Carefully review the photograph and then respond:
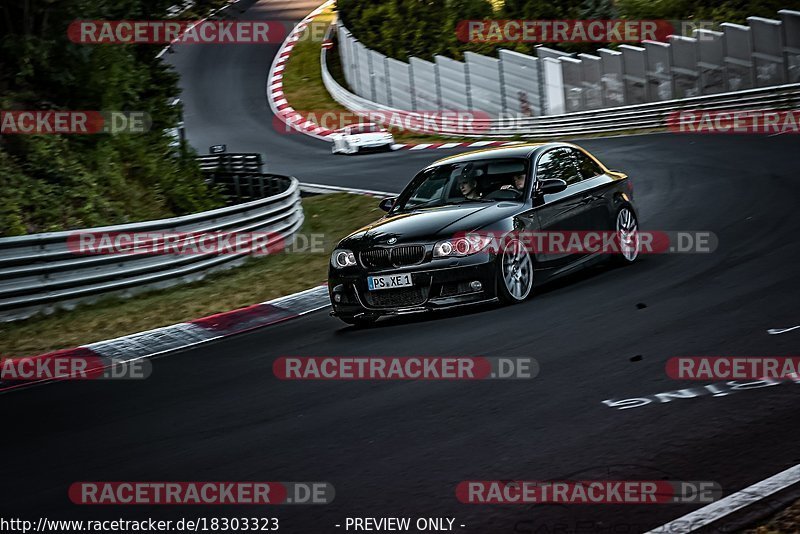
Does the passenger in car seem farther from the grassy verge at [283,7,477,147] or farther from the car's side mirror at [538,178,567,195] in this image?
the grassy verge at [283,7,477,147]

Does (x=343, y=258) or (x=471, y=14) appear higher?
(x=471, y=14)

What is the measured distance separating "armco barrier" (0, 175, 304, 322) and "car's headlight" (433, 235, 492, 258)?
5601 mm

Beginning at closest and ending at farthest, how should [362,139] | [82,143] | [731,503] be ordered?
[731,503] < [82,143] < [362,139]

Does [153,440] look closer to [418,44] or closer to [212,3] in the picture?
[212,3]

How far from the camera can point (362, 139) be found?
35250mm

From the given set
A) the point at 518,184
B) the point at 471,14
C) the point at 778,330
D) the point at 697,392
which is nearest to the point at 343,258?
the point at 518,184

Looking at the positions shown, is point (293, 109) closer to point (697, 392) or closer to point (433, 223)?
point (433, 223)

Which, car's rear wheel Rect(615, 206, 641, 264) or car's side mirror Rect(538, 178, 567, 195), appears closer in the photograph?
car's side mirror Rect(538, 178, 567, 195)

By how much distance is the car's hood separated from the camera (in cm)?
948

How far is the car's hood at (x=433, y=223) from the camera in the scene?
31.1 ft

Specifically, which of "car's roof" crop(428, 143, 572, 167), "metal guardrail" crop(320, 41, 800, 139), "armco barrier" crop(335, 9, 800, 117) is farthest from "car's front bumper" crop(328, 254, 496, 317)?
"armco barrier" crop(335, 9, 800, 117)

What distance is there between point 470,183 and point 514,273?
1.21 metres

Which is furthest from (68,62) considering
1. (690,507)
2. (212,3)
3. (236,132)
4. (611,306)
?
(236,132)

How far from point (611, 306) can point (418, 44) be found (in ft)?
122
